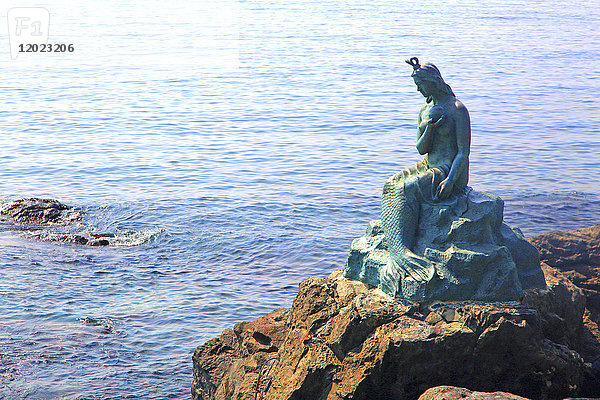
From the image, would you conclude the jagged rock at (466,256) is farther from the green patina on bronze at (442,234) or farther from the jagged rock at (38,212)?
the jagged rock at (38,212)

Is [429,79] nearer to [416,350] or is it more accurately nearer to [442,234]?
[442,234]

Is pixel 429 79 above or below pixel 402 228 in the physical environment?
above

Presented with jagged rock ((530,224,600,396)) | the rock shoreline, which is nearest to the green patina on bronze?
the rock shoreline

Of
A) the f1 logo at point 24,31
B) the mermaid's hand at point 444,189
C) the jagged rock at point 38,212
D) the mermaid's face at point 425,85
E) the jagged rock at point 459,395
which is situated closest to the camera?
the jagged rock at point 459,395

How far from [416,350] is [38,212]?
428 inches

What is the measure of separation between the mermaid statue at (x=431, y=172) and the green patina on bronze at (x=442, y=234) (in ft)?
0.03

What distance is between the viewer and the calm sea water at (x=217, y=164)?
38.0ft

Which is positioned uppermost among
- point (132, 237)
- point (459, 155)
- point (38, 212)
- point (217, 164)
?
point (459, 155)

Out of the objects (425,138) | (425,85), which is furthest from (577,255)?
(425,85)

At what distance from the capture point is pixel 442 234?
7953 millimetres

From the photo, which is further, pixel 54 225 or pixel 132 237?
pixel 54 225

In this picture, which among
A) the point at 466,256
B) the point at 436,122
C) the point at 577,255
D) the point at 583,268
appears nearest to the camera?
the point at 466,256

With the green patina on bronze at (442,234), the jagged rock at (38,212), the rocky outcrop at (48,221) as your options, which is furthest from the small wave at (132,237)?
the green patina on bronze at (442,234)

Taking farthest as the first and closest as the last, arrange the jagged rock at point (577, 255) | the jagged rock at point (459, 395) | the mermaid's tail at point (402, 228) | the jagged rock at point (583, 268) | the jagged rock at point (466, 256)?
the jagged rock at point (577, 255) < the jagged rock at point (583, 268) < the mermaid's tail at point (402, 228) < the jagged rock at point (466, 256) < the jagged rock at point (459, 395)
